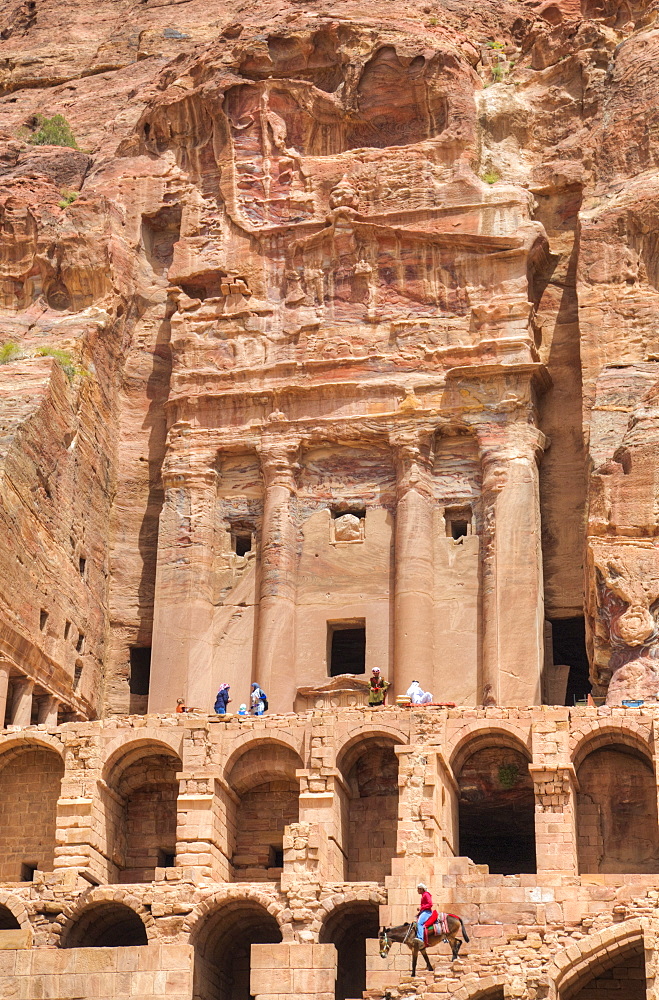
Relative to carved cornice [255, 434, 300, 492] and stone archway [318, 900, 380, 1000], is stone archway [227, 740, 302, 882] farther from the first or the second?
carved cornice [255, 434, 300, 492]

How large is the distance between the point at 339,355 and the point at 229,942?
20.1 metres

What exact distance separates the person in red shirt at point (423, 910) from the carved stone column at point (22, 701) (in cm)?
1470

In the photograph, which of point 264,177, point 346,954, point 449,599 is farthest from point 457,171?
point 346,954

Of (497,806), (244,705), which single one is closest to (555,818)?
(497,806)

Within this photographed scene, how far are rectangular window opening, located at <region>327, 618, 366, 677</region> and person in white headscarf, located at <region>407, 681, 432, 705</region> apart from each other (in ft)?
18.9

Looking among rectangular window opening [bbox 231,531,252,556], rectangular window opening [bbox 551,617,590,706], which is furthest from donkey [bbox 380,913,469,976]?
rectangular window opening [bbox 231,531,252,556]

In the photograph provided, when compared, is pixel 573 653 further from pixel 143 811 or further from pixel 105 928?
pixel 105 928

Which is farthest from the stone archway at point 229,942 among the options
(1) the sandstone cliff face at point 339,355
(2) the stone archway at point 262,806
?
(1) the sandstone cliff face at point 339,355

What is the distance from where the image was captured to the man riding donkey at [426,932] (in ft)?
137

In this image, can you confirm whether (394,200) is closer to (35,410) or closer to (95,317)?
(95,317)

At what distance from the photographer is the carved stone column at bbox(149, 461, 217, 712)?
56.7 m

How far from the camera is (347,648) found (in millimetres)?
59094

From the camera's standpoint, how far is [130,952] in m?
44.2

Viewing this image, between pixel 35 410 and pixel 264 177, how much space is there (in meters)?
12.9
